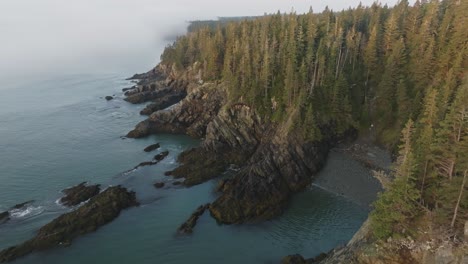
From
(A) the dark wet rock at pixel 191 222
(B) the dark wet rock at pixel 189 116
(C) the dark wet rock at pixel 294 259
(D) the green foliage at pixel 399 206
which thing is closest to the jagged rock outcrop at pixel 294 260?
(C) the dark wet rock at pixel 294 259

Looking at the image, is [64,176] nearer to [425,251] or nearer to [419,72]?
[425,251]

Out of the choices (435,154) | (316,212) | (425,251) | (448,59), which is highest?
(448,59)

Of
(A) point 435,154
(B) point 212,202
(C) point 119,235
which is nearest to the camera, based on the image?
(A) point 435,154

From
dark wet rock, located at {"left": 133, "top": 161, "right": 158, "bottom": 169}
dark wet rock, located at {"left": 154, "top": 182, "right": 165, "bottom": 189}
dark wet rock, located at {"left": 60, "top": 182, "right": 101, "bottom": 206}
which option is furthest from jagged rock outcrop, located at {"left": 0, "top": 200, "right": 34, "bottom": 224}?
dark wet rock, located at {"left": 154, "top": 182, "right": 165, "bottom": 189}

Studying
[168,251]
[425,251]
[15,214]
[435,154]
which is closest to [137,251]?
[168,251]

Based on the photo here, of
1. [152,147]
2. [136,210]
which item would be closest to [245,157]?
[152,147]

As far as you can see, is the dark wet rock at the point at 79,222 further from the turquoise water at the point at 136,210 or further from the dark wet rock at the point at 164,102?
the dark wet rock at the point at 164,102

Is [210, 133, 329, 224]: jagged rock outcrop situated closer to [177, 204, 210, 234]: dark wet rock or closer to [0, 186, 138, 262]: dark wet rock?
[177, 204, 210, 234]: dark wet rock
